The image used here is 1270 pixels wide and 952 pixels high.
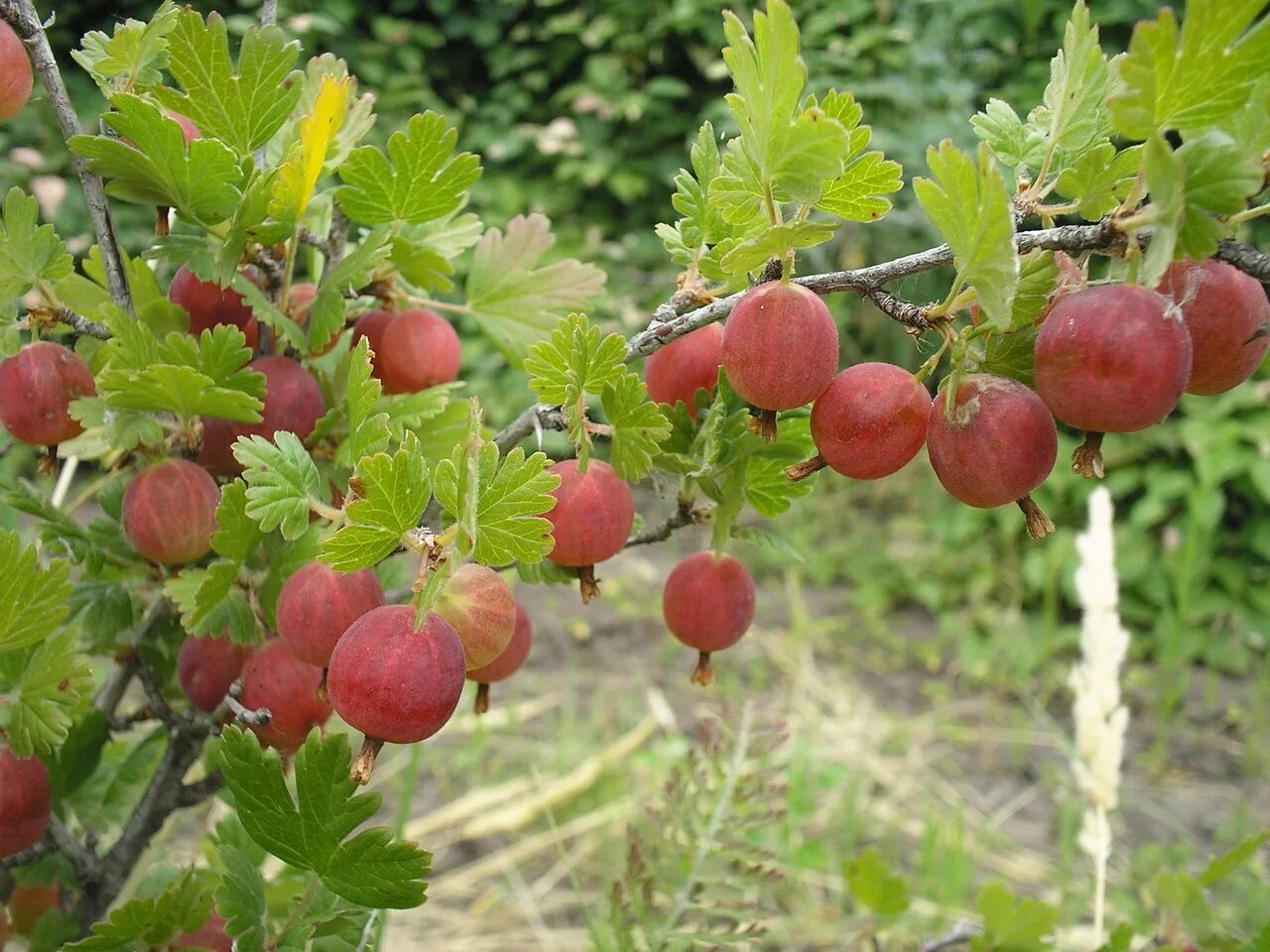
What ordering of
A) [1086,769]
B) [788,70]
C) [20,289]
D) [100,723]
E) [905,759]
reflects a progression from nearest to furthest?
[788,70], [20,289], [100,723], [1086,769], [905,759]

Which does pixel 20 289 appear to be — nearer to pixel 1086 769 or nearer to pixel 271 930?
pixel 271 930

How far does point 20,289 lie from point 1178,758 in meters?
2.02

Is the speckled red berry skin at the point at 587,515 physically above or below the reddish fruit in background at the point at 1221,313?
below

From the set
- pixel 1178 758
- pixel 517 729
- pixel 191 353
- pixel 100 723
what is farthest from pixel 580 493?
pixel 1178 758

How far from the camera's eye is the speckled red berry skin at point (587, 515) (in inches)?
16.3

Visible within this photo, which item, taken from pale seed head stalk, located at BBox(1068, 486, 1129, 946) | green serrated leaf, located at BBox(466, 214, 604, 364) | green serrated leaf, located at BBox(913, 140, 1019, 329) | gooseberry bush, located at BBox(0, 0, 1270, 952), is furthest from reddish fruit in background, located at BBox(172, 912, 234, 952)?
pale seed head stalk, located at BBox(1068, 486, 1129, 946)

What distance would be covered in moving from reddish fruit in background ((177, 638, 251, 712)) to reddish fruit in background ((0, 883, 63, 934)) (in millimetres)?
238

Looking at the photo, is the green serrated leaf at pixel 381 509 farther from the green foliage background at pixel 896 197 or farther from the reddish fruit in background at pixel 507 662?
the green foliage background at pixel 896 197

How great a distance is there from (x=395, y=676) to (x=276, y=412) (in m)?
0.18

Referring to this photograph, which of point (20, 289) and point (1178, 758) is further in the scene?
point (1178, 758)

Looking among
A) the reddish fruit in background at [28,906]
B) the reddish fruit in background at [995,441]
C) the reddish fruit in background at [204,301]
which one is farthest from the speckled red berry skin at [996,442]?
the reddish fruit in background at [28,906]

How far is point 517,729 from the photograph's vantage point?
1786 millimetres

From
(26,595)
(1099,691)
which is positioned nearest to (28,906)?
(26,595)

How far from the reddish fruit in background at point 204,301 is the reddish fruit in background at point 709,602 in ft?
0.85
